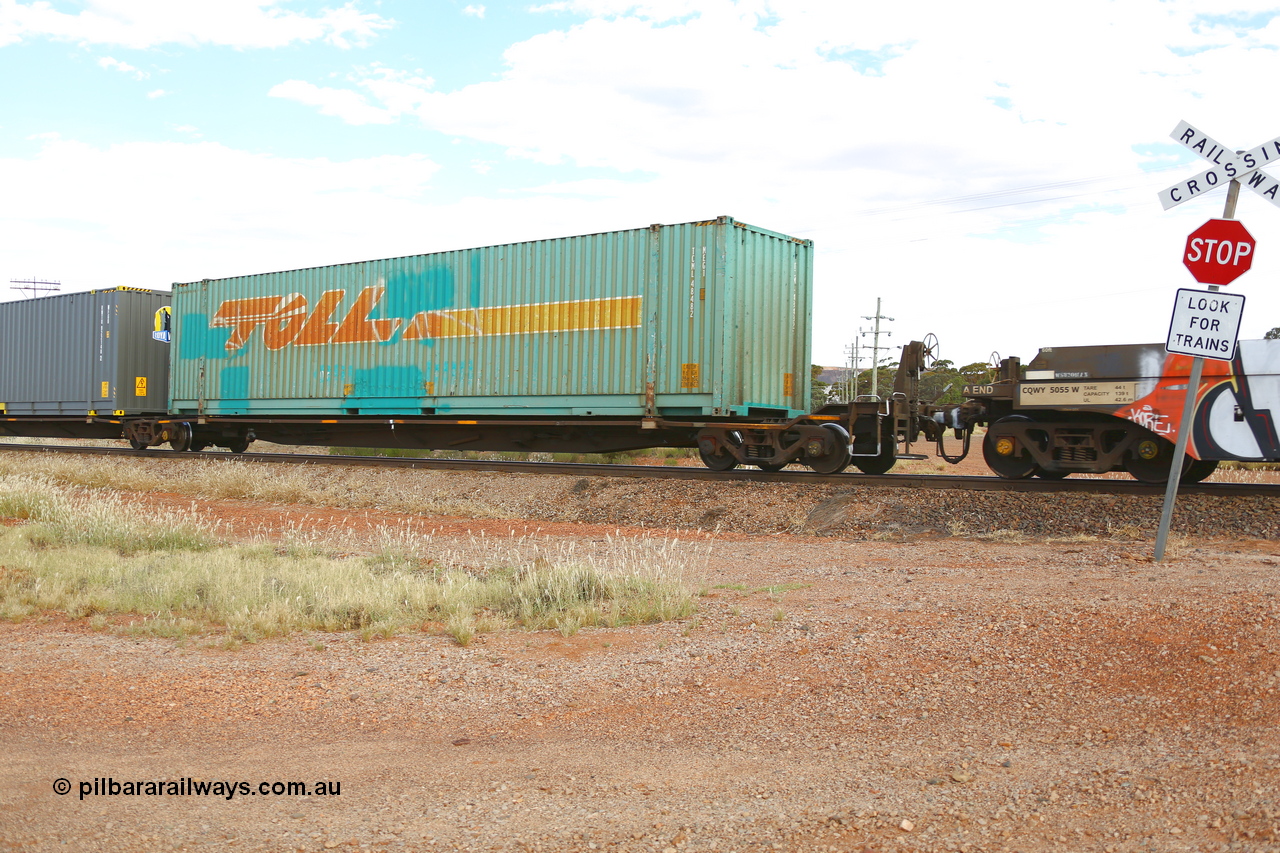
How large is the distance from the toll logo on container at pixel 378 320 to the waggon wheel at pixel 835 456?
310 cm

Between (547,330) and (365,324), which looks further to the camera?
(365,324)

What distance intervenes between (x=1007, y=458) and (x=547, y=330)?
22.2 feet

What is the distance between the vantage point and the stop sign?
750 centimetres

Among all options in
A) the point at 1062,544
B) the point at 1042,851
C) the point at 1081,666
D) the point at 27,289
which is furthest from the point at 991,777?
the point at 27,289

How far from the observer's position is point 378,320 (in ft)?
54.9

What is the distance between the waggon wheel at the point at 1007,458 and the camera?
12.0m

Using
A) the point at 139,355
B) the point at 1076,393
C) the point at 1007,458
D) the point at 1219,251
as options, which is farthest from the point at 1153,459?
the point at 139,355

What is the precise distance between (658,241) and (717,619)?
813cm

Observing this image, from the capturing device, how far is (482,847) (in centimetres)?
318

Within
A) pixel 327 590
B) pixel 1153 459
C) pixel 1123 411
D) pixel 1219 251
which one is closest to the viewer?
pixel 327 590

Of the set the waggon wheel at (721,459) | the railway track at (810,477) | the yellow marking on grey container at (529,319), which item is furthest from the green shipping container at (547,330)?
the railway track at (810,477)

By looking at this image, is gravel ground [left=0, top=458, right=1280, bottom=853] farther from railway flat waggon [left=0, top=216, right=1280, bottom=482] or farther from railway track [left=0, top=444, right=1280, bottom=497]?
railway flat waggon [left=0, top=216, right=1280, bottom=482]

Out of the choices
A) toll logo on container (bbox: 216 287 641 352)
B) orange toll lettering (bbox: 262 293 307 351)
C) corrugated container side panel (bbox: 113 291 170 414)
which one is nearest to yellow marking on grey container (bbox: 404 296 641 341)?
toll logo on container (bbox: 216 287 641 352)

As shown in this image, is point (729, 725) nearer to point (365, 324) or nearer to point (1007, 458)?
point (1007, 458)
